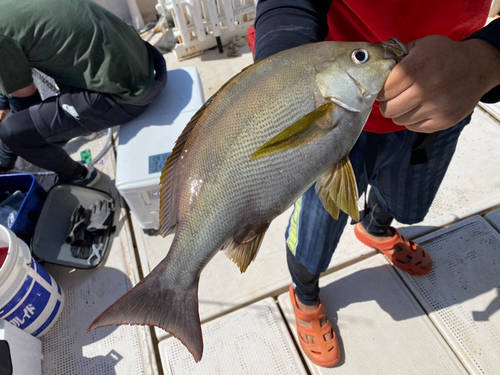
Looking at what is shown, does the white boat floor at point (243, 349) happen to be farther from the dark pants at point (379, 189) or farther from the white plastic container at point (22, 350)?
the white plastic container at point (22, 350)

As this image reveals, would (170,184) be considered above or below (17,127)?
above

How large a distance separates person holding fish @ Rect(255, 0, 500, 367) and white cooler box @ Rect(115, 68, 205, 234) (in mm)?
980

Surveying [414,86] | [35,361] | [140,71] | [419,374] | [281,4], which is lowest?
[419,374]

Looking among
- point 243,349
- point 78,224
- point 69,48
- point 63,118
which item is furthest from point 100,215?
point 243,349

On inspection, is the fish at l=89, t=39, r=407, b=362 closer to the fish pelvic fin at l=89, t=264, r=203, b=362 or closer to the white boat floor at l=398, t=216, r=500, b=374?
the fish pelvic fin at l=89, t=264, r=203, b=362

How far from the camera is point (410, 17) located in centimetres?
98

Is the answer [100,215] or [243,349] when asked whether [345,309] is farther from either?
[100,215]

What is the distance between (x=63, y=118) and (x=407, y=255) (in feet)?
7.45

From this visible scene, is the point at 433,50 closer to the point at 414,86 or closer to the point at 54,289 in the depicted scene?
the point at 414,86

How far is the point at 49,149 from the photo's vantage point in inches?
Result: 89.7

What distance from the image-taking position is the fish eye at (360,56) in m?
0.85

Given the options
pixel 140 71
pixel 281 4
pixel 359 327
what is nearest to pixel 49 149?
pixel 140 71

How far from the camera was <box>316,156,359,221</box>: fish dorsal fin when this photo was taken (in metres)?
0.93

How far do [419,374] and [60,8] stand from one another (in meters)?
Answer: 2.77
